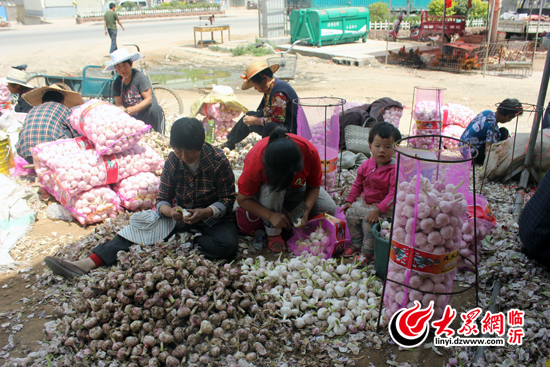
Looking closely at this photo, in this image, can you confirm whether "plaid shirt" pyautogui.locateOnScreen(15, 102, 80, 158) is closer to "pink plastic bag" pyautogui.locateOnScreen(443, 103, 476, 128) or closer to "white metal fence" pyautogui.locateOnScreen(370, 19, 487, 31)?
"pink plastic bag" pyautogui.locateOnScreen(443, 103, 476, 128)

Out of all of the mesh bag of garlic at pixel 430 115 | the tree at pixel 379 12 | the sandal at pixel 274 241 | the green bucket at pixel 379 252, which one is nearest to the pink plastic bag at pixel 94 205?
the sandal at pixel 274 241

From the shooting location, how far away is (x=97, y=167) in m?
3.43

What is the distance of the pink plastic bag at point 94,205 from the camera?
3.39 m

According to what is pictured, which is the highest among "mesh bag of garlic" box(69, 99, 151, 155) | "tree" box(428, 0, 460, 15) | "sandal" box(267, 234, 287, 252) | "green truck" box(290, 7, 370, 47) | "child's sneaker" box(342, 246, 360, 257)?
"tree" box(428, 0, 460, 15)

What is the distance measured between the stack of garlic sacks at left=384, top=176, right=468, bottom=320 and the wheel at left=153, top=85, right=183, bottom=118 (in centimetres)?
513

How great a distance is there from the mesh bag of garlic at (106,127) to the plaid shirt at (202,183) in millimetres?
856

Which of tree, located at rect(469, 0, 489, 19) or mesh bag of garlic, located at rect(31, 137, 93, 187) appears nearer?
mesh bag of garlic, located at rect(31, 137, 93, 187)

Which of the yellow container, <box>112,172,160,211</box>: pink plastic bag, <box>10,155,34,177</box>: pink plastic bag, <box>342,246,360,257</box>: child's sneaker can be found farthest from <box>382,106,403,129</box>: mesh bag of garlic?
the yellow container

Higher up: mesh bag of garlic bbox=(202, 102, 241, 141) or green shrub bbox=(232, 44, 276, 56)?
green shrub bbox=(232, 44, 276, 56)

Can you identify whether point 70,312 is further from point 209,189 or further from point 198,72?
point 198,72

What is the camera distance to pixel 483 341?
1.99 meters

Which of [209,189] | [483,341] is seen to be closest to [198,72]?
[209,189]

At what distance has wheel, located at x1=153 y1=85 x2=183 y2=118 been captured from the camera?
250 inches

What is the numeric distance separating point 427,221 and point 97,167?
2.80 meters
